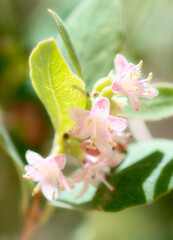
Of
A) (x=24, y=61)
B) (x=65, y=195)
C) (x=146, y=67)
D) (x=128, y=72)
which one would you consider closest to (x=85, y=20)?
(x=128, y=72)

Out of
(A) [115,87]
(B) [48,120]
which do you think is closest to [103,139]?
(A) [115,87]

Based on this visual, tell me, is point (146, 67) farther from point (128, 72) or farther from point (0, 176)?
point (128, 72)

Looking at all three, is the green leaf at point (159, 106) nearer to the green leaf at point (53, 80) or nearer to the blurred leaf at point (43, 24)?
the green leaf at point (53, 80)

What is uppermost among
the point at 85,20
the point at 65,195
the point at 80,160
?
the point at 85,20

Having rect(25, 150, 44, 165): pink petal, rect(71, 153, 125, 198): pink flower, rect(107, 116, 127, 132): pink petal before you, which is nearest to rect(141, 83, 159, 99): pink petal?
rect(107, 116, 127, 132): pink petal

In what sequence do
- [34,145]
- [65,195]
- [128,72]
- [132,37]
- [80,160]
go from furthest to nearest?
[132,37] < [34,145] < [65,195] < [80,160] < [128,72]

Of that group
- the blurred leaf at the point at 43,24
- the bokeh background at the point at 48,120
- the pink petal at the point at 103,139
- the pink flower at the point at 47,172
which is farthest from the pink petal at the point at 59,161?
the blurred leaf at the point at 43,24
